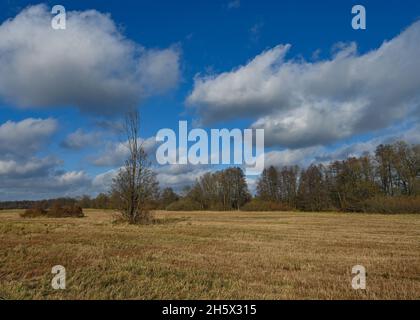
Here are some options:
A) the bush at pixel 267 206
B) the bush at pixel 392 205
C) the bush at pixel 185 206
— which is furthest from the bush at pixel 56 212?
the bush at pixel 392 205

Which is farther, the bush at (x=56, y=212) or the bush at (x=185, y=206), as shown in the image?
the bush at (x=185, y=206)

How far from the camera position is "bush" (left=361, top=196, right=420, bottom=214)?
199 ft

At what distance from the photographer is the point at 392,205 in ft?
208

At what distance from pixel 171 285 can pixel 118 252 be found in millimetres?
6228

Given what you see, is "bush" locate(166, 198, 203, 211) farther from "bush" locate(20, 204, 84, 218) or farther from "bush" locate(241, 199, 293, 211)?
"bush" locate(20, 204, 84, 218)

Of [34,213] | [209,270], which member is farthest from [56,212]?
[209,270]

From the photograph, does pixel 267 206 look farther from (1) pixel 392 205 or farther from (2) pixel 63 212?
(2) pixel 63 212

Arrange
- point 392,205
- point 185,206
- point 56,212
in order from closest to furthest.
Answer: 1. point 56,212
2. point 392,205
3. point 185,206

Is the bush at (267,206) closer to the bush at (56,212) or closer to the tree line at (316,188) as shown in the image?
the tree line at (316,188)

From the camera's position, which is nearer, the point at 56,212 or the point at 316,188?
the point at 56,212

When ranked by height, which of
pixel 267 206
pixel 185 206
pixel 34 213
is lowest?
pixel 185 206

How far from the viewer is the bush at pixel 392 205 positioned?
6059 centimetres

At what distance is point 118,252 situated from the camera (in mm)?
14102
